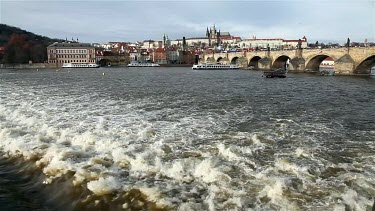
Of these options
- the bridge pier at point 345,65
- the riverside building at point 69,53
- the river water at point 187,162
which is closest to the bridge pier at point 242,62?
the bridge pier at point 345,65

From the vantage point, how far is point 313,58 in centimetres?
7200

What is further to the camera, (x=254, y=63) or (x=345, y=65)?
(x=254, y=63)

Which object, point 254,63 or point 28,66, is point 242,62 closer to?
point 254,63

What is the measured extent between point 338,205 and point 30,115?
14.6 meters

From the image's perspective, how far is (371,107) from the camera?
65.8 ft

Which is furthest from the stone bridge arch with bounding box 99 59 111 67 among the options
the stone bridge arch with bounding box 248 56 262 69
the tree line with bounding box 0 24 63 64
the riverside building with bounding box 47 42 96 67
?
the stone bridge arch with bounding box 248 56 262 69

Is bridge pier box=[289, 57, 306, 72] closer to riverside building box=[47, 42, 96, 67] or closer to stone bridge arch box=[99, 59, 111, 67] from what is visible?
riverside building box=[47, 42, 96, 67]

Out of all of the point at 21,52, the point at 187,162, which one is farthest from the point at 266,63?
the point at 21,52

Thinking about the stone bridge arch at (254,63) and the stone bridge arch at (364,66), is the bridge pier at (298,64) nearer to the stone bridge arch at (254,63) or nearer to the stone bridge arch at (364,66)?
the stone bridge arch at (364,66)

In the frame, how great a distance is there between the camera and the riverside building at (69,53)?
136000 millimetres

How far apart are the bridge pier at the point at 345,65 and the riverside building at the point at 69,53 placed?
4211 inches

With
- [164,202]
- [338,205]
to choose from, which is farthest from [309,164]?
[164,202]

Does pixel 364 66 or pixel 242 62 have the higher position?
A: pixel 242 62

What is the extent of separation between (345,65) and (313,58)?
1359cm
